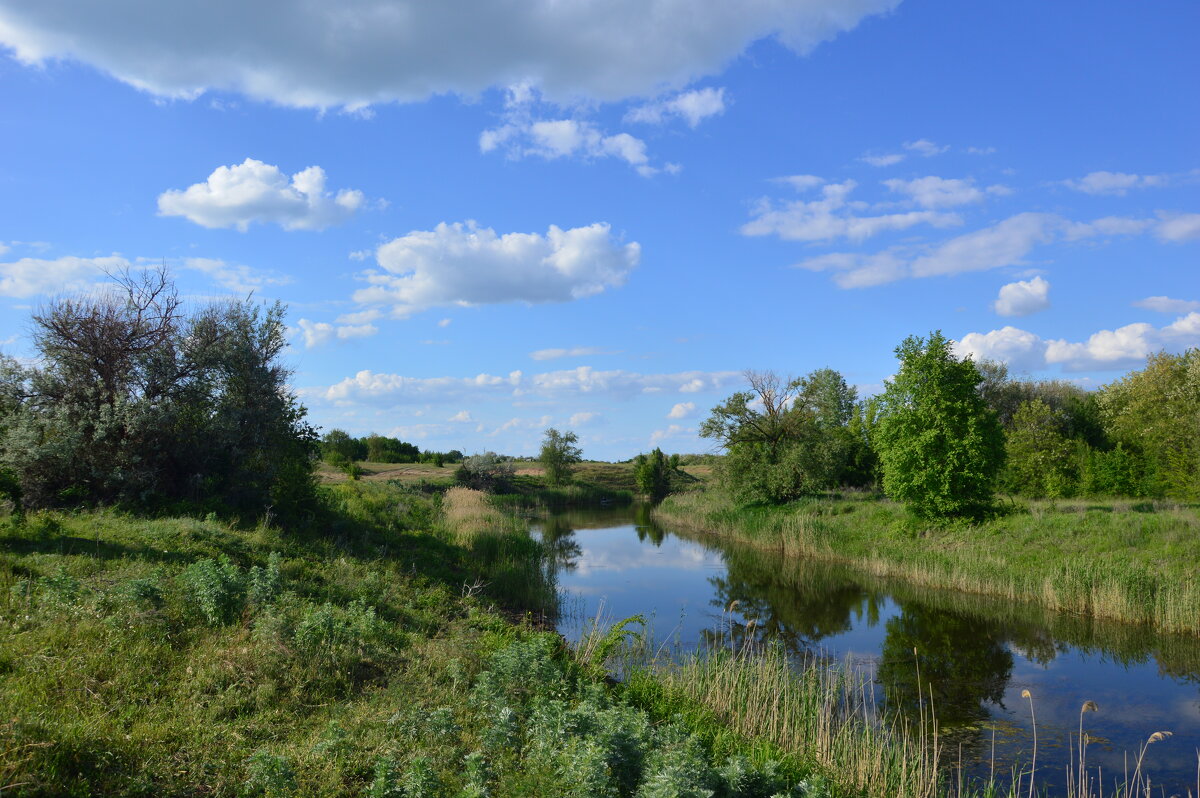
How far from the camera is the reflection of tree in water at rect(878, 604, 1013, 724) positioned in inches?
460

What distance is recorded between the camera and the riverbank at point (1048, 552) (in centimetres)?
1625

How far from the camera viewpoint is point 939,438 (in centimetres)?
2514

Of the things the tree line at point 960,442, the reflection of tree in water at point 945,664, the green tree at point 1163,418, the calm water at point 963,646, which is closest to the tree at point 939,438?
the tree line at point 960,442

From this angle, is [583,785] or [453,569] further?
[453,569]

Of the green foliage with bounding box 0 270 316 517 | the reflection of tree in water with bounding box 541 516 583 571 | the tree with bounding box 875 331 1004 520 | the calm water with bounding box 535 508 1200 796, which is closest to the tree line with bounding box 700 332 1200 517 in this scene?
the tree with bounding box 875 331 1004 520

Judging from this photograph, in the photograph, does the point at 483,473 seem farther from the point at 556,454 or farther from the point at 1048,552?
the point at 1048,552

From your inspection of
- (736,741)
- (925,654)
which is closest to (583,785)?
(736,741)

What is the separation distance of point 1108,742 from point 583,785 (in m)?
9.55

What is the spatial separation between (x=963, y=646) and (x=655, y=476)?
51589mm

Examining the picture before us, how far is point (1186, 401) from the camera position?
34125 millimetres

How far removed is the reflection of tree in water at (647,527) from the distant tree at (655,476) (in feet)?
28.4

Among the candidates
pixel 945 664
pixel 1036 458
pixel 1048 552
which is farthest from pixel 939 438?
pixel 1036 458

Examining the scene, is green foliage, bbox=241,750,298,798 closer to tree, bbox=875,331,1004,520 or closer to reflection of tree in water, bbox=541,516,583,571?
reflection of tree in water, bbox=541,516,583,571

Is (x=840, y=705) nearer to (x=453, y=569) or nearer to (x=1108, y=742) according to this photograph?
(x=1108, y=742)
